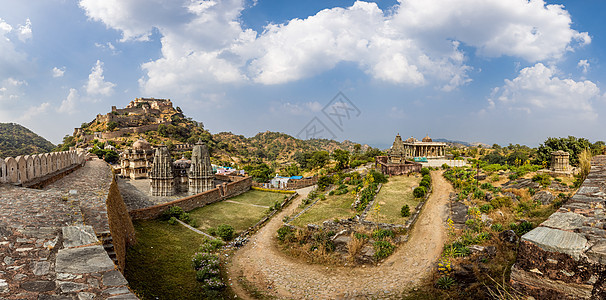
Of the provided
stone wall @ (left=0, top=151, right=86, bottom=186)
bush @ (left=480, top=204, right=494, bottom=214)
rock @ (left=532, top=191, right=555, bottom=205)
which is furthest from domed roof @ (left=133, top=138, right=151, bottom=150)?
rock @ (left=532, top=191, right=555, bottom=205)

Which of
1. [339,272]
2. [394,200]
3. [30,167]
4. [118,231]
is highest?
[30,167]

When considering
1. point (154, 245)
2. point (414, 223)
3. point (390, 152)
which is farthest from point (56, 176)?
point (390, 152)

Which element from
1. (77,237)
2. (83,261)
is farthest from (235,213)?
(83,261)

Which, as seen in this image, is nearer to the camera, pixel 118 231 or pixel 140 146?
pixel 118 231

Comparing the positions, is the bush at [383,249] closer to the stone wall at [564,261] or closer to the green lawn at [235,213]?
the stone wall at [564,261]

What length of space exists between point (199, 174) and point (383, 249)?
17.3 meters

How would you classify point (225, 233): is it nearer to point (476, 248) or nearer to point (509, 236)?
point (476, 248)

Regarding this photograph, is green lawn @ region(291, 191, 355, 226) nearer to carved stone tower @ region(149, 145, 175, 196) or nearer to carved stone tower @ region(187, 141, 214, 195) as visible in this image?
carved stone tower @ region(187, 141, 214, 195)

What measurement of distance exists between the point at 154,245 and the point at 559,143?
38.1 meters

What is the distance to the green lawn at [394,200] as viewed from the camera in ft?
50.2

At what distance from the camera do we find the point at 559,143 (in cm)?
2988

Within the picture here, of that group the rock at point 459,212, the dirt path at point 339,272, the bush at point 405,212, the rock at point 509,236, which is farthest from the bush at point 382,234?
the rock at point 509,236

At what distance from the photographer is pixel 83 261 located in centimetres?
421

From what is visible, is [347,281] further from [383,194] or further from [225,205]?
[225,205]
